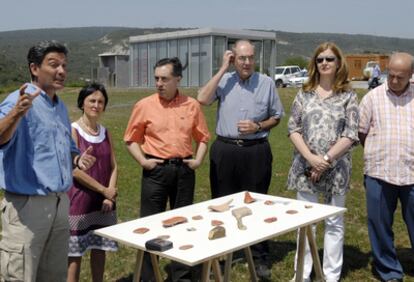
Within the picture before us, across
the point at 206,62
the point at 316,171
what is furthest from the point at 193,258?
the point at 206,62

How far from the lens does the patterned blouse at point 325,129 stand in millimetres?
4309

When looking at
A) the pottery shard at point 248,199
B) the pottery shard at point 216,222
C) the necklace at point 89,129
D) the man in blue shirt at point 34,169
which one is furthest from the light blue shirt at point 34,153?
the pottery shard at point 248,199

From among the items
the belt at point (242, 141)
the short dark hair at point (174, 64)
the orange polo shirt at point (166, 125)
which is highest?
the short dark hair at point (174, 64)

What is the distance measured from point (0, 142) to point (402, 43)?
156 meters

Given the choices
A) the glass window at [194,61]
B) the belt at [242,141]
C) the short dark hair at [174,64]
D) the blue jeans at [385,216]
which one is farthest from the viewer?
the glass window at [194,61]

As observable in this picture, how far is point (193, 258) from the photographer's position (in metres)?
2.73

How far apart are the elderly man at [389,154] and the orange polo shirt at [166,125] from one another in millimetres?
1398

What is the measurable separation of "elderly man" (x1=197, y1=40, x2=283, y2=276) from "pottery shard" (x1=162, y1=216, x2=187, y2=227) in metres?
1.24

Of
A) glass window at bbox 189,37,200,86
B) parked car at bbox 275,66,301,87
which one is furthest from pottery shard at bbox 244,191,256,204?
parked car at bbox 275,66,301,87

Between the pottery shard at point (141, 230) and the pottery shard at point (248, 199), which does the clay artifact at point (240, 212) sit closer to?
the pottery shard at point (248, 199)

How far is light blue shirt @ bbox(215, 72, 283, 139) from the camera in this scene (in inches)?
180

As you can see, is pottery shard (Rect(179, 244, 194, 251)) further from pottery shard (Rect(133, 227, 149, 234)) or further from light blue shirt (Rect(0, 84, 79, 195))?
light blue shirt (Rect(0, 84, 79, 195))

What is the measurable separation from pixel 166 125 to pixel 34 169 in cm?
149

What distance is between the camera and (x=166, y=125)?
422 centimetres
